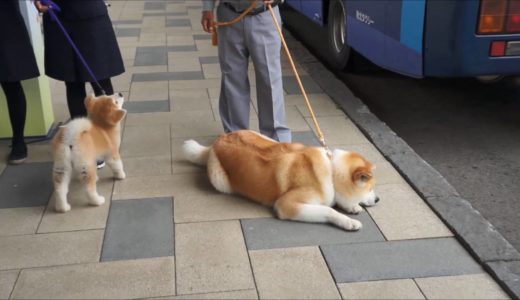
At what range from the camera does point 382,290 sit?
3.02 m

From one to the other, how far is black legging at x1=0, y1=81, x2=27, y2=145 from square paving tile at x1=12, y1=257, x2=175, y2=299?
1.77 m

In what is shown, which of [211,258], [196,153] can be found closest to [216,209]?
[211,258]

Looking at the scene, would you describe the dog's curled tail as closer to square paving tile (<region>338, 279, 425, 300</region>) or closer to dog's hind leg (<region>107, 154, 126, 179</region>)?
dog's hind leg (<region>107, 154, 126, 179</region>)

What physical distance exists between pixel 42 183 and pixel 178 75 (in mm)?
3281

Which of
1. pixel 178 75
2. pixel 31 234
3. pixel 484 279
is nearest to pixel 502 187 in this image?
pixel 484 279

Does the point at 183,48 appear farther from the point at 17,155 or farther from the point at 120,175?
the point at 120,175

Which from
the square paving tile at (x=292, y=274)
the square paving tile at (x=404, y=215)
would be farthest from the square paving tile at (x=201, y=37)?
the square paving tile at (x=292, y=274)

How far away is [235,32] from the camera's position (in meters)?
4.45

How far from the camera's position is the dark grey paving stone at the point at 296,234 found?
11.4 ft

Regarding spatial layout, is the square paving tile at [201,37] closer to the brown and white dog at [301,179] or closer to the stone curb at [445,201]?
→ the stone curb at [445,201]

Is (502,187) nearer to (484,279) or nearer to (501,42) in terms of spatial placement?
(501,42)

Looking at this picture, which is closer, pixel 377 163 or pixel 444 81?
pixel 377 163

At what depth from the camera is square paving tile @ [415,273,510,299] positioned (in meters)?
2.98

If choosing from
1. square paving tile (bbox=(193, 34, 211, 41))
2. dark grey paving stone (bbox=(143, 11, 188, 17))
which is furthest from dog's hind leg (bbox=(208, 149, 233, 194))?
dark grey paving stone (bbox=(143, 11, 188, 17))
